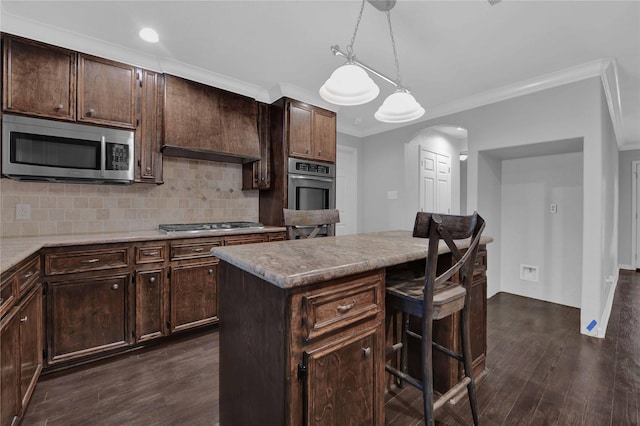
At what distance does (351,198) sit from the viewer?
196 inches

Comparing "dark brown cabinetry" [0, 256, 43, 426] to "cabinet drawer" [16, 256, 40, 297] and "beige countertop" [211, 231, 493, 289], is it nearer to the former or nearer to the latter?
"cabinet drawer" [16, 256, 40, 297]

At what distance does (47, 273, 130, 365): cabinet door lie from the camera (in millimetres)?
1991

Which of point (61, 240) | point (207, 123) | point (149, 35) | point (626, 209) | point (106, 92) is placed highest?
point (149, 35)

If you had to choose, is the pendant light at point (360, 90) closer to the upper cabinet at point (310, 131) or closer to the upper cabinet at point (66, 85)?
the upper cabinet at point (310, 131)

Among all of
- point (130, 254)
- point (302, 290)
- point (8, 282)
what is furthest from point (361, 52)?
point (8, 282)

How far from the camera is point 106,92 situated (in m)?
2.42

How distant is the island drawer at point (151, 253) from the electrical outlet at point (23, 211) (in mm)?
955

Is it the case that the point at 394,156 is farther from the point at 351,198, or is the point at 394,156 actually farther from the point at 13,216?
the point at 13,216

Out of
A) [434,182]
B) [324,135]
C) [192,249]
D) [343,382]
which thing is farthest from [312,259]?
[434,182]

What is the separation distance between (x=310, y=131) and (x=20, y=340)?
3002 mm

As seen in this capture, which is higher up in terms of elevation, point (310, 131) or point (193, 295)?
point (310, 131)

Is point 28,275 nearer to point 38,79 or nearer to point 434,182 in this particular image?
point 38,79

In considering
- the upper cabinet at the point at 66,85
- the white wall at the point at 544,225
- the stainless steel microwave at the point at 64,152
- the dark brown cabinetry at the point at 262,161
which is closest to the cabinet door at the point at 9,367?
the stainless steel microwave at the point at 64,152

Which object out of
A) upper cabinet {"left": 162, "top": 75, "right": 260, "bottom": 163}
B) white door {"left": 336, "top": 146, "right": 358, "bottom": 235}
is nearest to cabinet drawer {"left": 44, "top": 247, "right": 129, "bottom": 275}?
upper cabinet {"left": 162, "top": 75, "right": 260, "bottom": 163}
